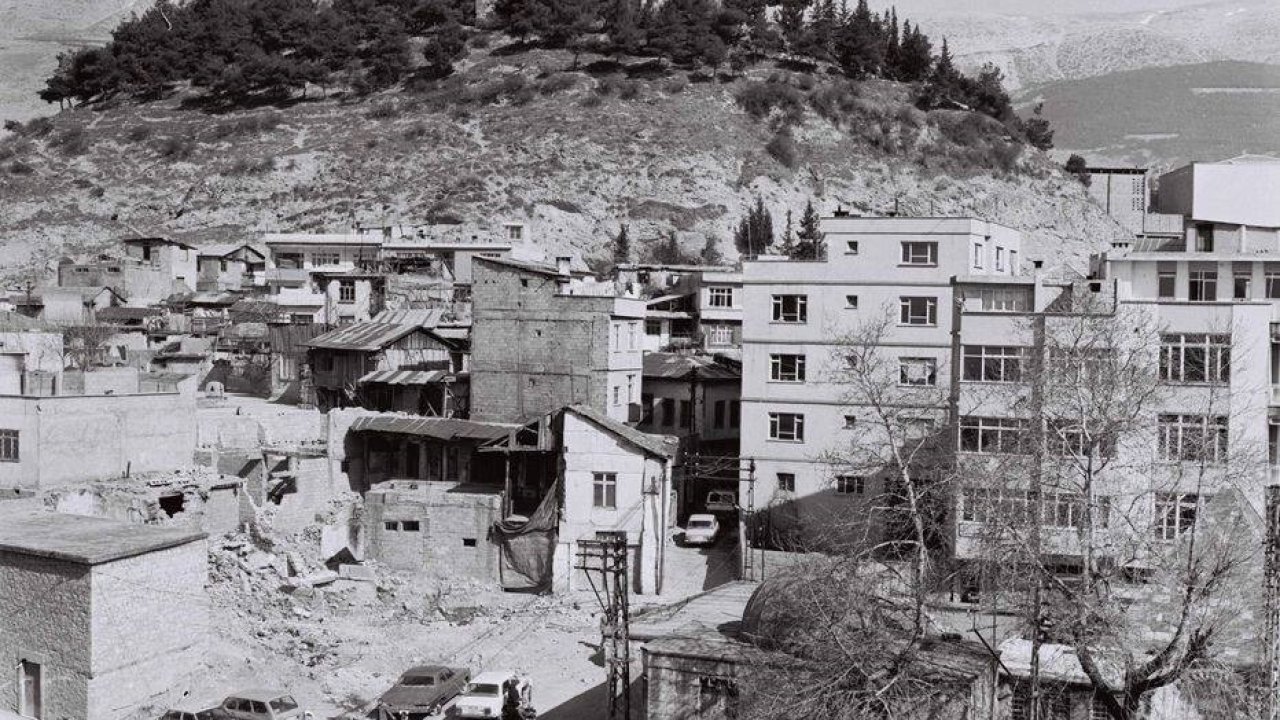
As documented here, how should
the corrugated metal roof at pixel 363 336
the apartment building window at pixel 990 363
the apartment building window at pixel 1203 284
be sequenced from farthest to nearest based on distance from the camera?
the corrugated metal roof at pixel 363 336, the apartment building window at pixel 1203 284, the apartment building window at pixel 990 363

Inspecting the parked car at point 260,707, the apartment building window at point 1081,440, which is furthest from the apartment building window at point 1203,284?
the parked car at point 260,707

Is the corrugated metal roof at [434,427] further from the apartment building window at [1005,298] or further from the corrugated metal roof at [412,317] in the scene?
the apartment building window at [1005,298]

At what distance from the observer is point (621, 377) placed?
1513 inches

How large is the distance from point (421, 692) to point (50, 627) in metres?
6.17

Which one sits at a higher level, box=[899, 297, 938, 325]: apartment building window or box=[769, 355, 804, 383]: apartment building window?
box=[899, 297, 938, 325]: apartment building window

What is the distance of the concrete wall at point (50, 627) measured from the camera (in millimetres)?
22141

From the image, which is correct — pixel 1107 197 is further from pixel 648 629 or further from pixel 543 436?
pixel 648 629

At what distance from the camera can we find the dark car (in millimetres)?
Result: 22594

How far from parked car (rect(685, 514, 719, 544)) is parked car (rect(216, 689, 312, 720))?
13.9m

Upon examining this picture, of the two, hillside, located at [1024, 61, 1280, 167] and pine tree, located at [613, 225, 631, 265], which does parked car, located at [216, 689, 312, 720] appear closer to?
pine tree, located at [613, 225, 631, 265]

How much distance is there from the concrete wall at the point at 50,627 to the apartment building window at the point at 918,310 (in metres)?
20.2

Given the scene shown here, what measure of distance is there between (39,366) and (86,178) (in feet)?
188

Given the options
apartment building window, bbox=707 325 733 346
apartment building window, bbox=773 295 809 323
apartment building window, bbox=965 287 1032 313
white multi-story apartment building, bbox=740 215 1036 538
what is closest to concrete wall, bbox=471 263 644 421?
white multi-story apartment building, bbox=740 215 1036 538

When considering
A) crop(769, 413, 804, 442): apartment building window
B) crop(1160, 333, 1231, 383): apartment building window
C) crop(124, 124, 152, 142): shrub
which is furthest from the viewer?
crop(124, 124, 152, 142): shrub
